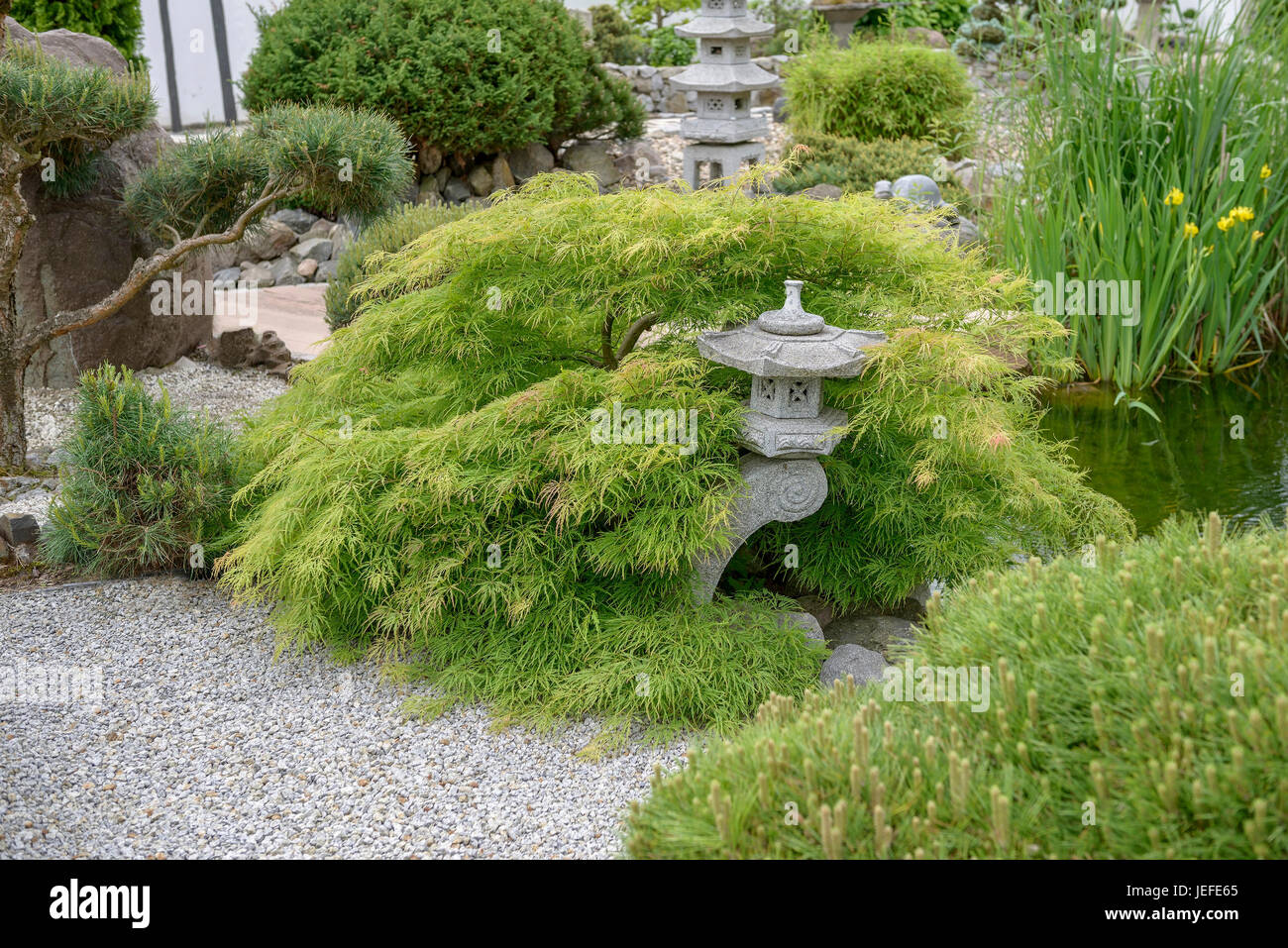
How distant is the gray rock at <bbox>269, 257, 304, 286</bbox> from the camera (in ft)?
31.9

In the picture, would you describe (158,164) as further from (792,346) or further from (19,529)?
(792,346)

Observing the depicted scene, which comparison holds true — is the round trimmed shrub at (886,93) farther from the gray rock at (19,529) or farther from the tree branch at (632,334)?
the gray rock at (19,529)

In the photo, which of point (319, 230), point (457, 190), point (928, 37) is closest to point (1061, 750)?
point (457, 190)

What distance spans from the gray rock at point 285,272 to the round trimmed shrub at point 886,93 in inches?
195

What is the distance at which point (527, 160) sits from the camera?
35.4 feet

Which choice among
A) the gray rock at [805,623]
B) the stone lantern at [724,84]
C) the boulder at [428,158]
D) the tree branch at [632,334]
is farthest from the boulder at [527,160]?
the gray rock at [805,623]

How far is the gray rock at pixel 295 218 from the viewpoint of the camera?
10.3 meters

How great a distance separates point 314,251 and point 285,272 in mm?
330

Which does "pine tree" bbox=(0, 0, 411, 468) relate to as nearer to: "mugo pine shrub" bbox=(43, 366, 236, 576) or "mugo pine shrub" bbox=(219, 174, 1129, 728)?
"mugo pine shrub" bbox=(43, 366, 236, 576)

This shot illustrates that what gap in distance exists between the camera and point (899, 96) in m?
10.9

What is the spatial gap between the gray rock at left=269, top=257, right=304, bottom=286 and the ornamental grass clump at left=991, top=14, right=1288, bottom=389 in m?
6.05
